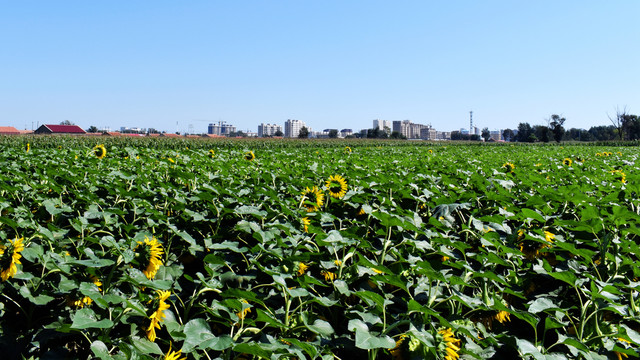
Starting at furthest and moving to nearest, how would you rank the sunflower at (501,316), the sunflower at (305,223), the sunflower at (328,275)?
the sunflower at (305,223)
the sunflower at (328,275)
the sunflower at (501,316)

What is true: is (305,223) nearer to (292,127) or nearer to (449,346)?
(449,346)

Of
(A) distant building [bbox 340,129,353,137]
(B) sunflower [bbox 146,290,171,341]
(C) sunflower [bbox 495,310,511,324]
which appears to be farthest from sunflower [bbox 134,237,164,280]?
(A) distant building [bbox 340,129,353,137]

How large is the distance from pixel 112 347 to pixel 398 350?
2.66 feet

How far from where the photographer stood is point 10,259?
1.46 metres

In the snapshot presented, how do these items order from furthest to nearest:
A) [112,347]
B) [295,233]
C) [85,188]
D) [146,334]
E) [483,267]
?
[85,188], [295,233], [483,267], [146,334], [112,347]

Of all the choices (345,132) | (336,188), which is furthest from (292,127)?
(336,188)

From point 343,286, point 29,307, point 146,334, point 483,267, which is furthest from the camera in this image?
point 483,267

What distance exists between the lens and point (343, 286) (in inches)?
51.5

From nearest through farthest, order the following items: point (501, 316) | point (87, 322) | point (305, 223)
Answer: point (87, 322), point (501, 316), point (305, 223)

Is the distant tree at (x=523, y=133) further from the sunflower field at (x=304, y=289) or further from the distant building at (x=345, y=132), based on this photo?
the sunflower field at (x=304, y=289)

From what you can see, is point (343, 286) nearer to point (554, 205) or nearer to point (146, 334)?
point (146, 334)

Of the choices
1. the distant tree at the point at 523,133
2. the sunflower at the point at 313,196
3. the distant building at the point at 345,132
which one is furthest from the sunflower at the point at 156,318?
the distant building at the point at 345,132

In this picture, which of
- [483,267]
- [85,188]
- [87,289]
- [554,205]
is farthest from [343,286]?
[85,188]

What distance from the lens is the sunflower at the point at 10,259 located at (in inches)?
56.6
